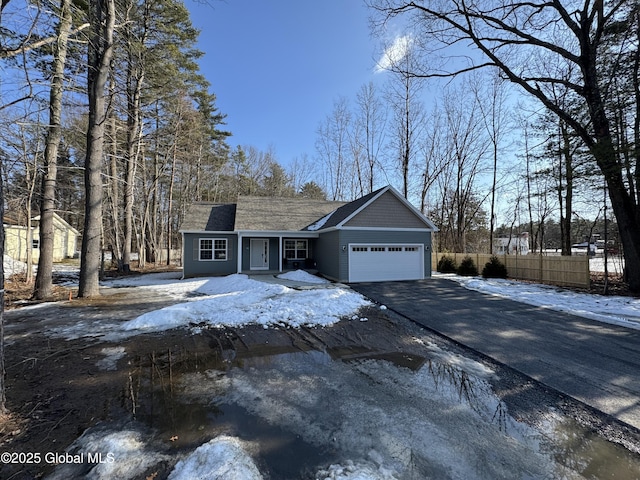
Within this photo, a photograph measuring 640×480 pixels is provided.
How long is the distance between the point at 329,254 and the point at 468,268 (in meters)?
8.43

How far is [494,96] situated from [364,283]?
1917cm

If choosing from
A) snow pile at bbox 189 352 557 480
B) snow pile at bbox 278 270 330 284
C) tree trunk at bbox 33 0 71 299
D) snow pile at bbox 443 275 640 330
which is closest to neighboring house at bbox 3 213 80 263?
tree trunk at bbox 33 0 71 299

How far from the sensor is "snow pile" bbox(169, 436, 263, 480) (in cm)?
223

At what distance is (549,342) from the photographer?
18.0 ft

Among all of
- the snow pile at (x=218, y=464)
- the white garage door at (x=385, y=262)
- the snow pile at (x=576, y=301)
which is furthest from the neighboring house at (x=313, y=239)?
the snow pile at (x=218, y=464)

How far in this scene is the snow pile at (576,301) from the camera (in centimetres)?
721

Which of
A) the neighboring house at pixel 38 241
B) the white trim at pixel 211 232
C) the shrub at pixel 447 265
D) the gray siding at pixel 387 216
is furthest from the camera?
the neighboring house at pixel 38 241

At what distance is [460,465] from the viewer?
2.44 m

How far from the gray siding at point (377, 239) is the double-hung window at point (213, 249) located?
6.79m

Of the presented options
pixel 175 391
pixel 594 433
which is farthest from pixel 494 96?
pixel 175 391

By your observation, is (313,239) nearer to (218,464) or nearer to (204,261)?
(204,261)

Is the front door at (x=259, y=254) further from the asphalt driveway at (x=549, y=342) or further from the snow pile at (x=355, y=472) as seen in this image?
the snow pile at (x=355, y=472)

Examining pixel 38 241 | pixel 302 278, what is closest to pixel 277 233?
pixel 302 278

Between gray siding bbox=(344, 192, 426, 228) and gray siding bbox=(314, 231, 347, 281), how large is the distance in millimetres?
1203
